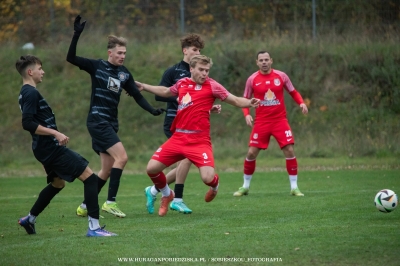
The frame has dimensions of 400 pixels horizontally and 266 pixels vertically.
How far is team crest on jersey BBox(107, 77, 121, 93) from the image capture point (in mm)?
9227

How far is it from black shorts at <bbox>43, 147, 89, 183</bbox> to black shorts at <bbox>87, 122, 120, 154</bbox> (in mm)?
1605

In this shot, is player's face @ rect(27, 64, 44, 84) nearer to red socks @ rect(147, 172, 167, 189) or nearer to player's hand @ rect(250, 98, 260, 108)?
red socks @ rect(147, 172, 167, 189)

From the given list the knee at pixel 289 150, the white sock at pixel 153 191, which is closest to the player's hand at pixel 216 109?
the white sock at pixel 153 191

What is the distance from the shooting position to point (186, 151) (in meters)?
8.79

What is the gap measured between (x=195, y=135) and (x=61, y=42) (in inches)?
676

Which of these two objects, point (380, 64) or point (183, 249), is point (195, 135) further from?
point (380, 64)

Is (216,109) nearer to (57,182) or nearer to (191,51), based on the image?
(191,51)

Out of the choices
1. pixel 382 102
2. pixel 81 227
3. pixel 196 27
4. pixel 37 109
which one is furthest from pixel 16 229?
pixel 196 27

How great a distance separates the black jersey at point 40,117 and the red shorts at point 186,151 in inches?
68.7

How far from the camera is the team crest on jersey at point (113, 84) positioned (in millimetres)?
9227

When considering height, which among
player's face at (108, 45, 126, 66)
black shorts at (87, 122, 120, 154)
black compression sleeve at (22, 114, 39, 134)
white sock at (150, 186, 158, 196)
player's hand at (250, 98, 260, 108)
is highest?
player's face at (108, 45, 126, 66)

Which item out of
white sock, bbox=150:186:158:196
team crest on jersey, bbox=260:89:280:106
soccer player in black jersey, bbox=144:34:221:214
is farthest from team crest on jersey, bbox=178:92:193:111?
team crest on jersey, bbox=260:89:280:106

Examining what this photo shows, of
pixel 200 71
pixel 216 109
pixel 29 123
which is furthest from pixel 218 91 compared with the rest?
pixel 29 123

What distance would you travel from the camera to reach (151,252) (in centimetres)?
639
